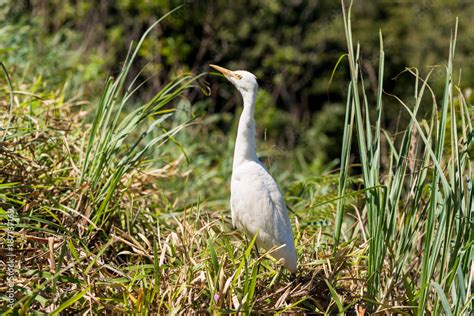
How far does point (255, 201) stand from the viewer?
288cm

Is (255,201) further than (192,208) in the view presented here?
No

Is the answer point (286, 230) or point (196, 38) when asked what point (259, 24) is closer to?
point (196, 38)

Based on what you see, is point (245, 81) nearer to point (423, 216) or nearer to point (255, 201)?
point (255, 201)

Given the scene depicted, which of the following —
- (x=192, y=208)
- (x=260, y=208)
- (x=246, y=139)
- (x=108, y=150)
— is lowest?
(x=192, y=208)

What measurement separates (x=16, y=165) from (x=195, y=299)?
1042 millimetres

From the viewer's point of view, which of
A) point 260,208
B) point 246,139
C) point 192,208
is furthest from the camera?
point 192,208

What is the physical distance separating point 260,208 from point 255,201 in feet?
0.11

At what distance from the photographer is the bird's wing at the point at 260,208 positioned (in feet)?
9.31

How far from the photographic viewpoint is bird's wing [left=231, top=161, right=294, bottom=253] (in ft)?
9.31

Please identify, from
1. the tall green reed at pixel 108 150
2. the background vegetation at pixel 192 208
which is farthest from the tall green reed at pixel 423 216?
the tall green reed at pixel 108 150

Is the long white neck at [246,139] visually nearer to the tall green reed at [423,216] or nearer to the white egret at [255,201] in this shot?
the white egret at [255,201]

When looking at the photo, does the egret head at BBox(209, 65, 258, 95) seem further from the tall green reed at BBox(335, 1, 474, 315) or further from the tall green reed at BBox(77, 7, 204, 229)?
the tall green reed at BBox(335, 1, 474, 315)

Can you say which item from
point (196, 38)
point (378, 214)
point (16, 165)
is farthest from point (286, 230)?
point (196, 38)

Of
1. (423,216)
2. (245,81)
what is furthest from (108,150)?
(423,216)
